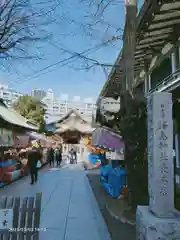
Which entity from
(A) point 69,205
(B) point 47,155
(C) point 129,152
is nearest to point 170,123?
(C) point 129,152

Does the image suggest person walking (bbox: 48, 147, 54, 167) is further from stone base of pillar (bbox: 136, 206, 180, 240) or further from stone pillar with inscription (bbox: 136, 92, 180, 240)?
stone base of pillar (bbox: 136, 206, 180, 240)

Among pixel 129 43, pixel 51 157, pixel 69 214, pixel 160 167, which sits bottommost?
pixel 69 214

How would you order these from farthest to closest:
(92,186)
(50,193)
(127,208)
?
(92,186), (50,193), (127,208)

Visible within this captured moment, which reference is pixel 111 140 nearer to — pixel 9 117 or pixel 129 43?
pixel 129 43

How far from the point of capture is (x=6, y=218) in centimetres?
439

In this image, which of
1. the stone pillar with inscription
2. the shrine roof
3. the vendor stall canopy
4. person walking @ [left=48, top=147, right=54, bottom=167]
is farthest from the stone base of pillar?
person walking @ [left=48, top=147, right=54, bottom=167]

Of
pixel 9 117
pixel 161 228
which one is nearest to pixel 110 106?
pixel 9 117

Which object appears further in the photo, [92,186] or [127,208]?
[92,186]

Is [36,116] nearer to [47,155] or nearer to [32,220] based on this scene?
[47,155]

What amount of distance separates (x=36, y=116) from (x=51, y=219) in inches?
1506

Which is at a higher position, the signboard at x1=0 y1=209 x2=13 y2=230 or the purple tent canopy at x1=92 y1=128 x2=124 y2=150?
the purple tent canopy at x1=92 y1=128 x2=124 y2=150

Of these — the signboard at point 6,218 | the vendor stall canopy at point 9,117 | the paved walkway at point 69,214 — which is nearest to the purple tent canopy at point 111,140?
the paved walkway at point 69,214

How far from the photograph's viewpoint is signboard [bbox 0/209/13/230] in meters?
4.37

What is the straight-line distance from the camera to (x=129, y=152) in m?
7.69
